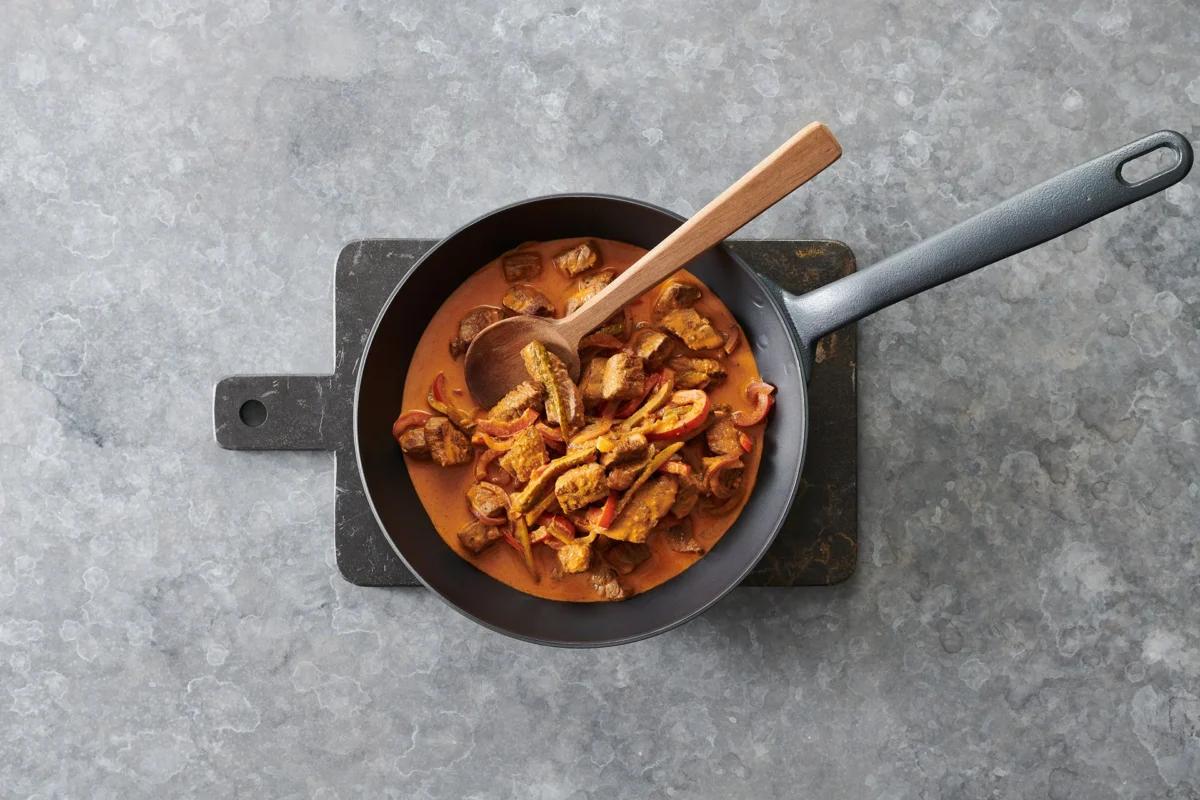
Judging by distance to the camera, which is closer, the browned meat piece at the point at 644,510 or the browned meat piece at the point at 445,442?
the browned meat piece at the point at 644,510

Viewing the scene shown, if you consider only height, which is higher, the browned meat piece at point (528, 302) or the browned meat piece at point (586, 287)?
the browned meat piece at point (528, 302)

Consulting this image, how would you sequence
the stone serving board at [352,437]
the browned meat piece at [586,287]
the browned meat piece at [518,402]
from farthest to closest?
the stone serving board at [352,437], the browned meat piece at [586,287], the browned meat piece at [518,402]

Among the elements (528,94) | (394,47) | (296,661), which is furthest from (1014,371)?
(296,661)

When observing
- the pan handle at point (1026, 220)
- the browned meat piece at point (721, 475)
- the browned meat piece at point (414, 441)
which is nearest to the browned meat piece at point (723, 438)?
the browned meat piece at point (721, 475)

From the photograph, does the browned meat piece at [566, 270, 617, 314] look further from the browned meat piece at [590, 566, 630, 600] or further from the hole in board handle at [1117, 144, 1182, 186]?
the hole in board handle at [1117, 144, 1182, 186]

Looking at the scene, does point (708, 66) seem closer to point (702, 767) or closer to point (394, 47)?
point (394, 47)

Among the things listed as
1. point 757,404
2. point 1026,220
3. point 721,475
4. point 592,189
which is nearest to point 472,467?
point 721,475

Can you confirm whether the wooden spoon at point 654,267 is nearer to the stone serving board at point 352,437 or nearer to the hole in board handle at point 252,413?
the stone serving board at point 352,437

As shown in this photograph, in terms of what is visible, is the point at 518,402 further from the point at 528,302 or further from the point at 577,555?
the point at 577,555
